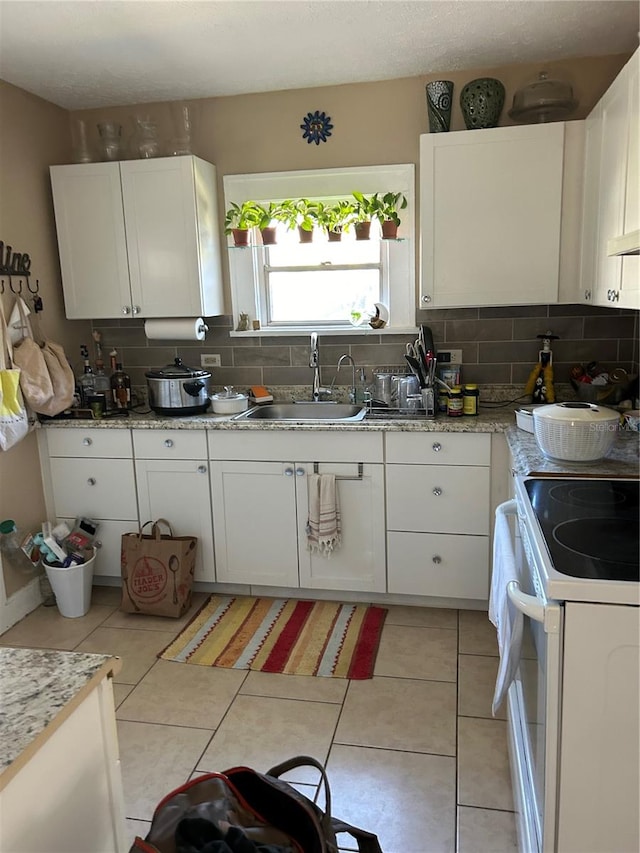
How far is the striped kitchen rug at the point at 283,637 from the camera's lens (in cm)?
277

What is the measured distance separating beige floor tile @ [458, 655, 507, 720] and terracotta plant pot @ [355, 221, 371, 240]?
205 centimetres

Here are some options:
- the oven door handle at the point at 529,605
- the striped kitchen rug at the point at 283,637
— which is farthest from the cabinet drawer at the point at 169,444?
the oven door handle at the point at 529,605

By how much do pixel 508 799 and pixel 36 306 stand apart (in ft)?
9.73

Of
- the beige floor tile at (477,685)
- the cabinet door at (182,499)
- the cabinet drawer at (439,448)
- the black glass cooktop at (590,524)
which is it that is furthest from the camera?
the cabinet door at (182,499)

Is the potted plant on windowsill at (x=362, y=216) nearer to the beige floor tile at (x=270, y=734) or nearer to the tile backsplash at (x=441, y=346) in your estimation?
the tile backsplash at (x=441, y=346)

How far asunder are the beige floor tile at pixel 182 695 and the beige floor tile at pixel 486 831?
3.08ft

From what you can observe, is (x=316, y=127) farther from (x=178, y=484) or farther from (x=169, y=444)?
(x=178, y=484)

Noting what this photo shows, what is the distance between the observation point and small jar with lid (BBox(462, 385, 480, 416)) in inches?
121

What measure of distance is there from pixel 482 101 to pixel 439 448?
1570 millimetres

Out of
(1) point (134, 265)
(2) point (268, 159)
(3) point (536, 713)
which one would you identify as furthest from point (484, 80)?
(3) point (536, 713)

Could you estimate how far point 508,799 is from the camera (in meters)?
2.03

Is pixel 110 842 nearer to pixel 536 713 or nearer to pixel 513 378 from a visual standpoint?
pixel 536 713

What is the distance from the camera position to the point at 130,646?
116 inches

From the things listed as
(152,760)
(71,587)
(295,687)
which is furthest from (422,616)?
(71,587)
